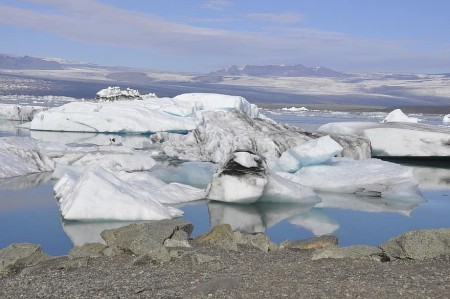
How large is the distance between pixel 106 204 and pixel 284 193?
2831 mm

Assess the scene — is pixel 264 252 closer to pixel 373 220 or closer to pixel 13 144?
pixel 373 220

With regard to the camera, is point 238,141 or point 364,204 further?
point 238,141

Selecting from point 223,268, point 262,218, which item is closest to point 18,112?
point 262,218

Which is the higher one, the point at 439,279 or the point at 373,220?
the point at 439,279

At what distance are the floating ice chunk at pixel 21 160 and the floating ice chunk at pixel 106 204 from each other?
3.40m

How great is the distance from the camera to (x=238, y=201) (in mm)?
9031

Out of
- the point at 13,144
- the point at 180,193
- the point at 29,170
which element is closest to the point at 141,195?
the point at 180,193

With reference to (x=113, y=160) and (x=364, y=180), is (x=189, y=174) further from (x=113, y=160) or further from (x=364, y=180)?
(x=364, y=180)

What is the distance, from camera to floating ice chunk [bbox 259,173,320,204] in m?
9.09

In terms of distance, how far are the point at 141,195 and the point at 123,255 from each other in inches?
97.7

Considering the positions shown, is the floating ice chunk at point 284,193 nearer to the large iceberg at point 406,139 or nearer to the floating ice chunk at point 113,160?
the floating ice chunk at point 113,160

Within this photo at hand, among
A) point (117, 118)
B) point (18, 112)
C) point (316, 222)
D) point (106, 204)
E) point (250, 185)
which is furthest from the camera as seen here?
point (18, 112)

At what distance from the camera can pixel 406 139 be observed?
14.6m

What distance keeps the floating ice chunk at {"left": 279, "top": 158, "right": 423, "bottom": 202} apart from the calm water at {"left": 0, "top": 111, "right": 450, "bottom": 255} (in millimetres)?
253
